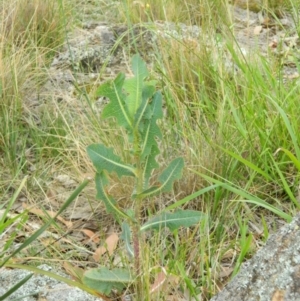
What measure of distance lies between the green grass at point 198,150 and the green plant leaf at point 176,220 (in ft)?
0.30

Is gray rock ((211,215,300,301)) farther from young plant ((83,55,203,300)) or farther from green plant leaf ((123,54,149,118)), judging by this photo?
green plant leaf ((123,54,149,118))

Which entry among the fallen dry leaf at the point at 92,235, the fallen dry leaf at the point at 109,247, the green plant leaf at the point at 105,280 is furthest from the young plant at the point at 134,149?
the fallen dry leaf at the point at 92,235

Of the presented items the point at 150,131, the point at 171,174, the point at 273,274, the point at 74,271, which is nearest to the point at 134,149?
the point at 150,131

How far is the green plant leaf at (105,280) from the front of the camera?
1.53 m

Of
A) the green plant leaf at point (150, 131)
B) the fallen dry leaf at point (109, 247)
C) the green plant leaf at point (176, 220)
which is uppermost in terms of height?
the green plant leaf at point (150, 131)

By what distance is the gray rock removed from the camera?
3.67 feet

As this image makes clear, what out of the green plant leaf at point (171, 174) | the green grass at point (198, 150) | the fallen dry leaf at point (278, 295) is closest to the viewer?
the fallen dry leaf at point (278, 295)

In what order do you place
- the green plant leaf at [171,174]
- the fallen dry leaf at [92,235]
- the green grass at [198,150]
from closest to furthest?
the green plant leaf at [171,174] → the green grass at [198,150] → the fallen dry leaf at [92,235]

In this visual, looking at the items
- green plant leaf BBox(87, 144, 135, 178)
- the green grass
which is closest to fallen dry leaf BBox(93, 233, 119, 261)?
the green grass

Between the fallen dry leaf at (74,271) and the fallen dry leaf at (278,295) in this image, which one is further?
the fallen dry leaf at (74,271)

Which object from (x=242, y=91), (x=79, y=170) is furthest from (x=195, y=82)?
(x=79, y=170)

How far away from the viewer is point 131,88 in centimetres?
150

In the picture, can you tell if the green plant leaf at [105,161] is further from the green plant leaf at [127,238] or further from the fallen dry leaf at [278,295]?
the fallen dry leaf at [278,295]

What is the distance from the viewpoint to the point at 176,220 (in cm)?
159
